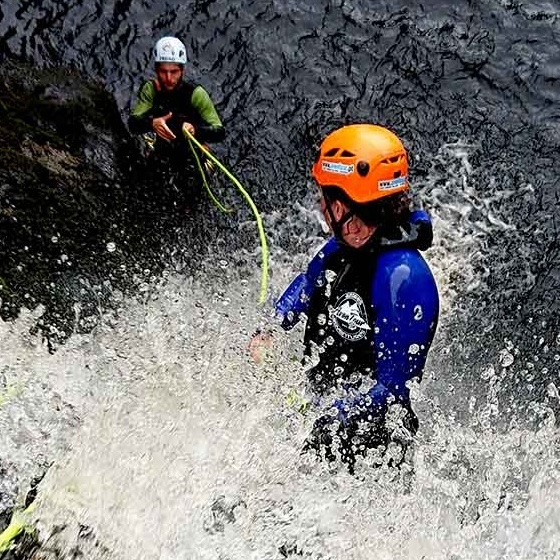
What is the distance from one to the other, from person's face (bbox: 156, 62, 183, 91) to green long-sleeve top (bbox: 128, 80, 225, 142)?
67 millimetres

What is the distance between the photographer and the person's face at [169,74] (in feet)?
26.2

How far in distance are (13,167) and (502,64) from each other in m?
5.32

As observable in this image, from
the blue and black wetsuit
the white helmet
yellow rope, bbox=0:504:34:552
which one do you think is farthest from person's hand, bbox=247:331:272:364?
the white helmet

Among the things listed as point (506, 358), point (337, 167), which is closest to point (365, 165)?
point (337, 167)

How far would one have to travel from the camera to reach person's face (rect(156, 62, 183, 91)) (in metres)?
7.98

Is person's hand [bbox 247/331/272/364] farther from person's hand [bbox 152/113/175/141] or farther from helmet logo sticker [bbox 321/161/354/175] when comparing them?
person's hand [bbox 152/113/175/141]

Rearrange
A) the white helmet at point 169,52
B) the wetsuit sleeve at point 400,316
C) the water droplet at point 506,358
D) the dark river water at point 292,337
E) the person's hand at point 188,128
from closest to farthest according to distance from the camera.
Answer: the wetsuit sleeve at point 400,316
the dark river water at point 292,337
the water droplet at point 506,358
the person's hand at point 188,128
the white helmet at point 169,52

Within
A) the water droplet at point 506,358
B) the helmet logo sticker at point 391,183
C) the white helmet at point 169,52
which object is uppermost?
the helmet logo sticker at point 391,183

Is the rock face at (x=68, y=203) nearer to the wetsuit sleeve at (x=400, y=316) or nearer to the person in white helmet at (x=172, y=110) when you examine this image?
the person in white helmet at (x=172, y=110)

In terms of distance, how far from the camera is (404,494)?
4.61 m

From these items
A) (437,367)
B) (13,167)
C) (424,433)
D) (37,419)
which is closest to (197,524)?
(37,419)

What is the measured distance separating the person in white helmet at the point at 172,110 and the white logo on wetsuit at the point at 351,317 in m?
4.31

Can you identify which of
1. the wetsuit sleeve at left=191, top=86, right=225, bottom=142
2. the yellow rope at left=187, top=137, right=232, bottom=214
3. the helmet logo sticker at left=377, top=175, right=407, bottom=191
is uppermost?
the helmet logo sticker at left=377, top=175, right=407, bottom=191

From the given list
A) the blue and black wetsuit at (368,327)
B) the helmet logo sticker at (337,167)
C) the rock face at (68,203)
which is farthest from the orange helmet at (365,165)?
the rock face at (68,203)
